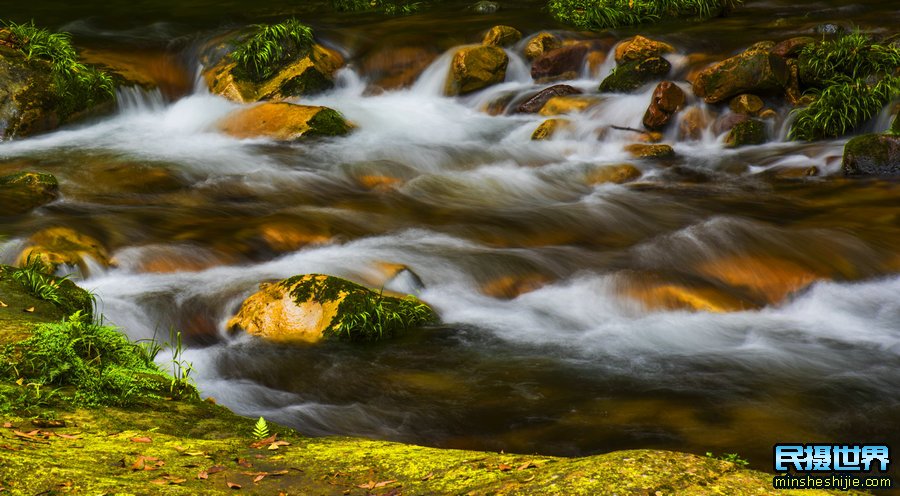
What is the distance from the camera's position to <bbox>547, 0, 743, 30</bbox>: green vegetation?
53.4ft

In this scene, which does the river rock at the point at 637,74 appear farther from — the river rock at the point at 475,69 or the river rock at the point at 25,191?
the river rock at the point at 25,191

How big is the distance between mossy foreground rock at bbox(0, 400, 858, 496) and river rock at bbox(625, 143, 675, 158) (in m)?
8.89

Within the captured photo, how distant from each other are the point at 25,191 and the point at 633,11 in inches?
435

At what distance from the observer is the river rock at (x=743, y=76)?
12.4 m

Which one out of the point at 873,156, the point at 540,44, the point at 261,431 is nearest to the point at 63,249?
the point at 261,431

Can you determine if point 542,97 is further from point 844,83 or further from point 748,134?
point 844,83

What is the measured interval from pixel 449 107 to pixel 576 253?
20.2 ft

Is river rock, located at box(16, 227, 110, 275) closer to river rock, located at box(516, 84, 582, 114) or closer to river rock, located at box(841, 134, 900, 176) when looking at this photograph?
river rock, located at box(516, 84, 582, 114)

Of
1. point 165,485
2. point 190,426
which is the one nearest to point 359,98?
point 190,426

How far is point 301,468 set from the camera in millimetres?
3439

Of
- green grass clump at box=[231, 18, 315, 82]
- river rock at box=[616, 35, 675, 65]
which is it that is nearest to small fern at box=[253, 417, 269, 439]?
river rock at box=[616, 35, 675, 65]

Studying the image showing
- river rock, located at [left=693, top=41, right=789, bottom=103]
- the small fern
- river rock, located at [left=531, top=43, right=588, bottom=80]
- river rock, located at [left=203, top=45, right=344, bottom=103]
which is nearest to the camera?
the small fern

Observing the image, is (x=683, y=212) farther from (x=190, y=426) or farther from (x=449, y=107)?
(x=190, y=426)

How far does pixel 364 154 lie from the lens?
12219mm
